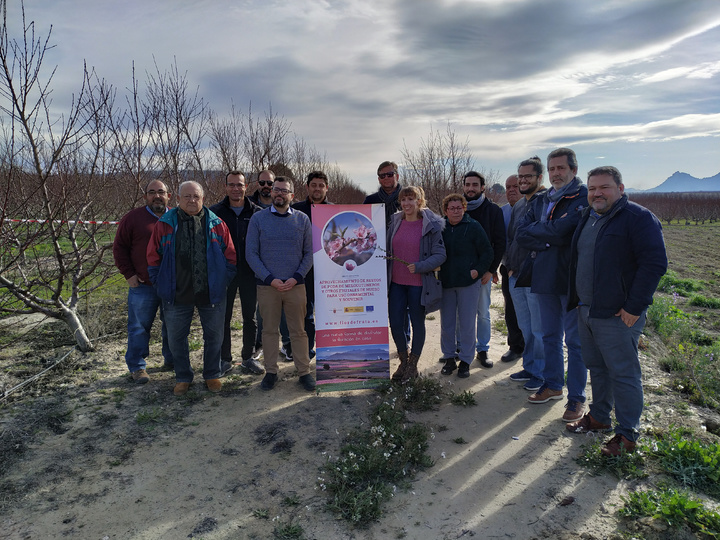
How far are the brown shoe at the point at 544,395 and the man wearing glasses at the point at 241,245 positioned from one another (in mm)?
3197

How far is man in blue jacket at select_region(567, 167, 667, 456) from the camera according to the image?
314 centimetres

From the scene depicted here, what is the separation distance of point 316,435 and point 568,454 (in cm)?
219

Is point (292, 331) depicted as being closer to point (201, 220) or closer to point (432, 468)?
point (201, 220)

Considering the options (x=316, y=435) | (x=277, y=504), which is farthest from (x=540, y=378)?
(x=277, y=504)

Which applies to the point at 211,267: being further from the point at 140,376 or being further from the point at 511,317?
the point at 511,317

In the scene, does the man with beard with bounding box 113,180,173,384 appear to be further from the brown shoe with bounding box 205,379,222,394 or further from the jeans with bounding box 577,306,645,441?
the jeans with bounding box 577,306,645,441

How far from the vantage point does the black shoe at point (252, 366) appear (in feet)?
17.5

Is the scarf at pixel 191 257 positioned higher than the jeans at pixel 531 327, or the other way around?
the scarf at pixel 191 257

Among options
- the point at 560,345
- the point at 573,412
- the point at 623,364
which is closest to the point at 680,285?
the point at 560,345

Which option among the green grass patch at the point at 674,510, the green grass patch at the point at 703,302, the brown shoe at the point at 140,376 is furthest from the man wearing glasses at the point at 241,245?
the green grass patch at the point at 703,302

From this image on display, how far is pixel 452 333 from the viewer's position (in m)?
5.11

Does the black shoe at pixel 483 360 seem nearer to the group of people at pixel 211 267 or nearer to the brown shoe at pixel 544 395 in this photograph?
the brown shoe at pixel 544 395

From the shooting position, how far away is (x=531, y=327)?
4.85 m

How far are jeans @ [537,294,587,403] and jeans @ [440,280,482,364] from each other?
0.76 meters
